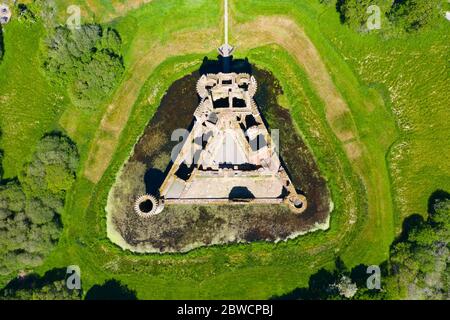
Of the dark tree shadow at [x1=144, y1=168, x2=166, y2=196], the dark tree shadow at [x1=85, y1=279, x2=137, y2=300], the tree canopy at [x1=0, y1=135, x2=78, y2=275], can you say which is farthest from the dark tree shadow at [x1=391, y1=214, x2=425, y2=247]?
the tree canopy at [x1=0, y1=135, x2=78, y2=275]

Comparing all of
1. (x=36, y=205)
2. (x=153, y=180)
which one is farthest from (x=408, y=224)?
(x=36, y=205)

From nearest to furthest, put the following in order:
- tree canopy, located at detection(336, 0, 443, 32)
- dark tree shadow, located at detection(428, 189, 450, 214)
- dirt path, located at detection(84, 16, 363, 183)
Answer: tree canopy, located at detection(336, 0, 443, 32) < dark tree shadow, located at detection(428, 189, 450, 214) < dirt path, located at detection(84, 16, 363, 183)

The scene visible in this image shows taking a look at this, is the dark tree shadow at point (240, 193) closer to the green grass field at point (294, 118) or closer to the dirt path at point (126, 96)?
the green grass field at point (294, 118)

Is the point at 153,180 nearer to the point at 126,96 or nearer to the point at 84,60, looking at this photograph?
the point at 126,96

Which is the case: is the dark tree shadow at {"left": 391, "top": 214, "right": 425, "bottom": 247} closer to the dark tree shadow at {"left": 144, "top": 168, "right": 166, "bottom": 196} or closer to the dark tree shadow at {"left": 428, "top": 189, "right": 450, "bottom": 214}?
the dark tree shadow at {"left": 428, "top": 189, "right": 450, "bottom": 214}

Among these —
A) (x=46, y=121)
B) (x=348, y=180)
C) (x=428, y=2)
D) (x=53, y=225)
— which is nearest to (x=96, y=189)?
(x=53, y=225)
